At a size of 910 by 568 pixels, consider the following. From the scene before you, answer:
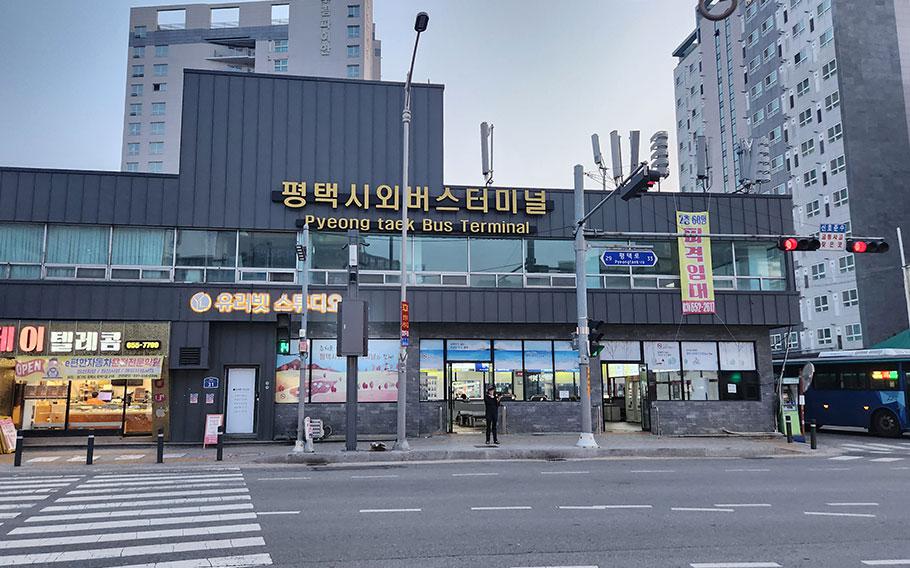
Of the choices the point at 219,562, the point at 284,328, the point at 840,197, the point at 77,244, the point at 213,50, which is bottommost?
the point at 219,562

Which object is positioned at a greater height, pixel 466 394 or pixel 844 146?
pixel 844 146

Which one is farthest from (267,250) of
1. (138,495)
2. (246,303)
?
(138,495)

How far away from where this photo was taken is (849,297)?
56938 mm

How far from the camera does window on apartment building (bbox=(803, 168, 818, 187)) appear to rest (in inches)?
2410

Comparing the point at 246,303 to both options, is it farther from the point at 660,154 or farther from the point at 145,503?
the point at 660,154

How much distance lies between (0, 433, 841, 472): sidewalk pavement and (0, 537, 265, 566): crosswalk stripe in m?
9.94

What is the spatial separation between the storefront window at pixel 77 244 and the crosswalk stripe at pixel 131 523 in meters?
15.6

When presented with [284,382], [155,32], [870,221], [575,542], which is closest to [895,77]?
[870,221]

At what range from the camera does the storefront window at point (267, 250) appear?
2436cm

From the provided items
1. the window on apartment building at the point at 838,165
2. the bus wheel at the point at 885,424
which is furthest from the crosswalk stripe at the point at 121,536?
the window on apartment building at the point at 838,165

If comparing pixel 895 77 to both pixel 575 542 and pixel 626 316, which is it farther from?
pixel 575 542

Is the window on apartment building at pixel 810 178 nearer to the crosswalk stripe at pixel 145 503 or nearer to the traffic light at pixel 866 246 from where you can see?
the traffic light at pixel 866 246

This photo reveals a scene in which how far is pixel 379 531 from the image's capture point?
376 inches

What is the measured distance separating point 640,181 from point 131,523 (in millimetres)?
14126
